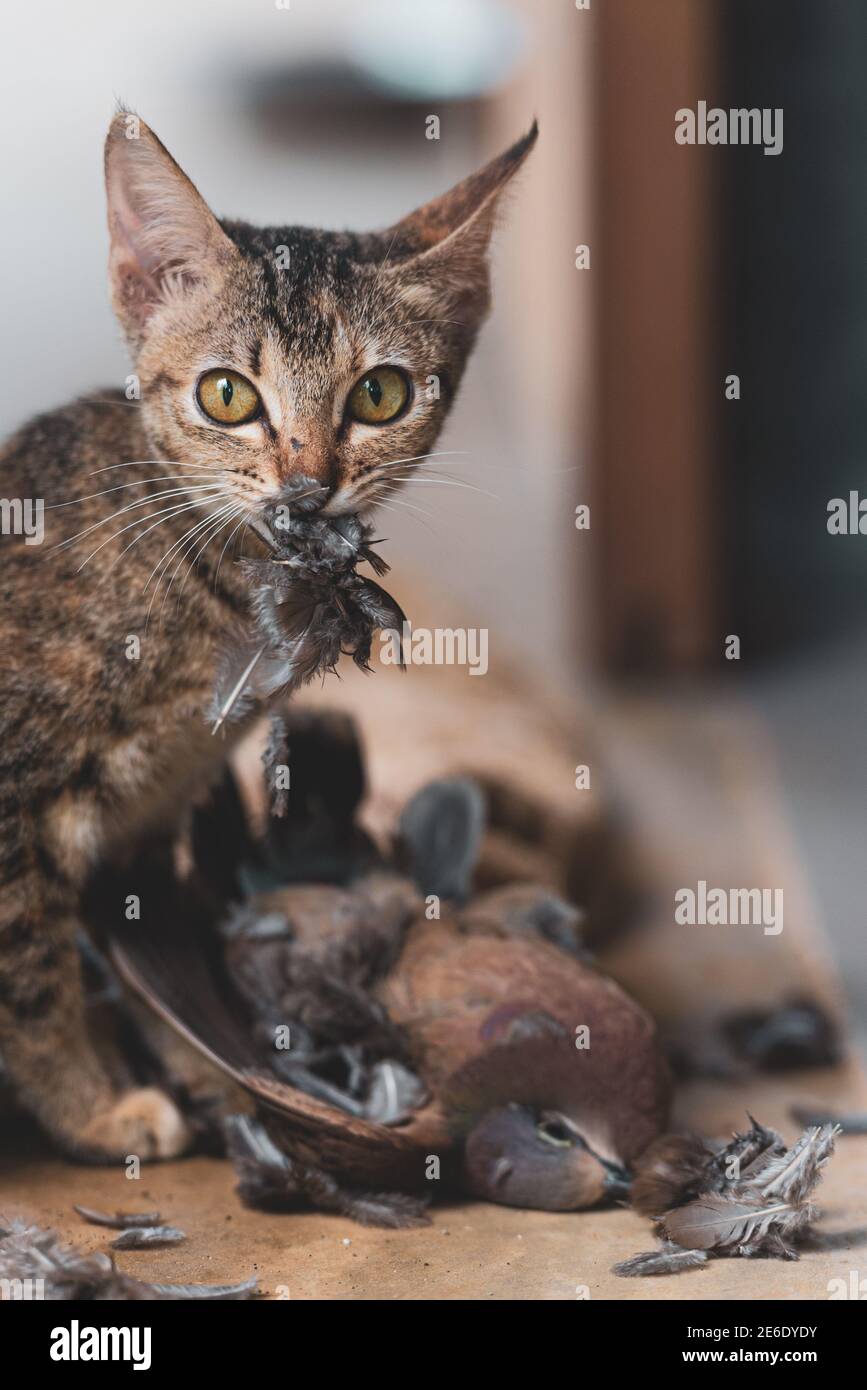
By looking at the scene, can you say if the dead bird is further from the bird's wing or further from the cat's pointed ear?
the cat's pointed ear

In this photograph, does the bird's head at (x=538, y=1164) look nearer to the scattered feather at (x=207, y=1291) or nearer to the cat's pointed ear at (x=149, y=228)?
the scattered feather at (x=207, y=1291)

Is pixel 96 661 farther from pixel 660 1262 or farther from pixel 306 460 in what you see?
pixel 660 1262

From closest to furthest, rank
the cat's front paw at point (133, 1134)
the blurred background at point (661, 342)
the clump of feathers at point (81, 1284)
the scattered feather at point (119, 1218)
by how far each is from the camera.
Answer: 1. the clump of feathers at point (81, 1284)
2. the scattered feather at point (119, 1218)
3. the cat's front paw at point (133, 1134)
4. the blurred background at point (661, 342)

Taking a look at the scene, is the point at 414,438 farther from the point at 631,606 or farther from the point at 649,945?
the point at 631,606

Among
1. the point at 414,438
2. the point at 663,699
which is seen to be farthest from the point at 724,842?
the point at 414,438

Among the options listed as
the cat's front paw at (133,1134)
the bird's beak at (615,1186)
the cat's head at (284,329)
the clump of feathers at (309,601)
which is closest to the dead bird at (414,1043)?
the bird's beak at (615,1186)

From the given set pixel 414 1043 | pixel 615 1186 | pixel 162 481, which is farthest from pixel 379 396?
pixel 615 1186
